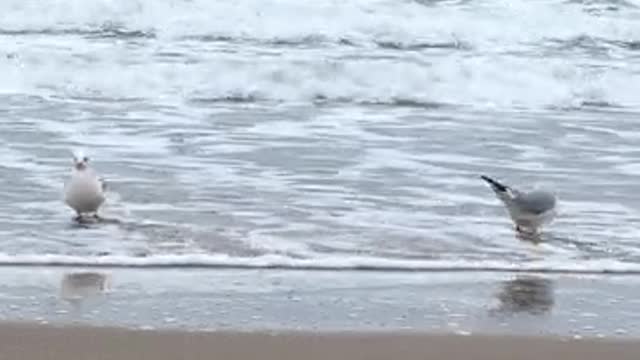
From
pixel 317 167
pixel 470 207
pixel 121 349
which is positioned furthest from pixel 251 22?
pixel 121 349

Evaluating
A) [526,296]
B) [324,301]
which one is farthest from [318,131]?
[324,301]

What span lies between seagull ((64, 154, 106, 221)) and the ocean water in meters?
0.10

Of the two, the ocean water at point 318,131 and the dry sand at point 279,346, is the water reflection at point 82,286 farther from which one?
the dry sand at point 279,346

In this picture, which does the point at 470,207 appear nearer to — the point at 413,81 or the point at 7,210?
the point at 7,210

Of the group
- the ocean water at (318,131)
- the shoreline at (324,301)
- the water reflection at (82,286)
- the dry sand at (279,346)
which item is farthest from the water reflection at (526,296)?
the water reflection at (82,286)

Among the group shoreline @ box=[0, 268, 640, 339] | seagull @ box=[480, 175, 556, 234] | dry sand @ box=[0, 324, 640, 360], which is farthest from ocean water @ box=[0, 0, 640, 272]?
dry sand @ box=[0, 324, 640, 360]

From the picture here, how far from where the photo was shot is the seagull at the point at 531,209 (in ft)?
20.0

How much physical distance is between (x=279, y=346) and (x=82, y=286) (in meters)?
1.11

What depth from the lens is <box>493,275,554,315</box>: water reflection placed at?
471cm

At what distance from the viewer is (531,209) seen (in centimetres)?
607

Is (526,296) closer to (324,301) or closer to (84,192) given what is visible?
(324,301)

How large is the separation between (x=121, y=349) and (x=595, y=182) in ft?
13.2

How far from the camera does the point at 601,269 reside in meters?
5.46

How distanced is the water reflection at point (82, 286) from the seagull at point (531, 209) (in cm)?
189
